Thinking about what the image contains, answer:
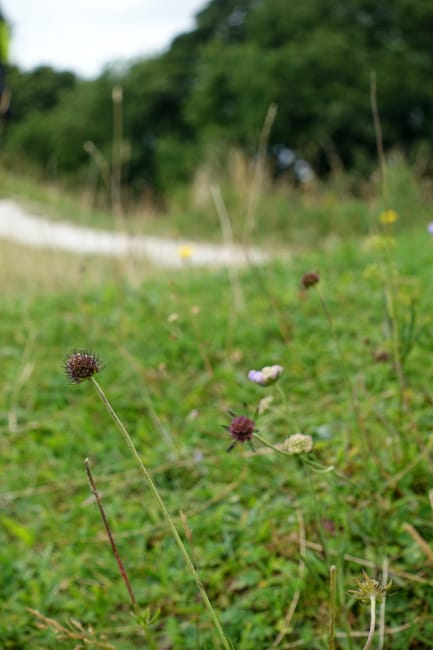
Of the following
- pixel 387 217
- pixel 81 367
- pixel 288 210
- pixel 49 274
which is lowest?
pixel 288 210

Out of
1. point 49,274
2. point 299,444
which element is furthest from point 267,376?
point 49,274

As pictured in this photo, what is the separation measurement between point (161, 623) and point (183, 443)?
0.59 meters

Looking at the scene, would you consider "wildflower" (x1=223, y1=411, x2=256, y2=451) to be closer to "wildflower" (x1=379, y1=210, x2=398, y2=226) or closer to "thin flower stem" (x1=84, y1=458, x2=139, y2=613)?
"thin flower stem" (x1=84, y1=458, x2=139, y2=613)

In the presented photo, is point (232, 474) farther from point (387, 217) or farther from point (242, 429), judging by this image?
point (242, 429)

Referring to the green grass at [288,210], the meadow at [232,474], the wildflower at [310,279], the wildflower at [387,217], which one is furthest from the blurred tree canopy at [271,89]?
the wildflower at [310,279]

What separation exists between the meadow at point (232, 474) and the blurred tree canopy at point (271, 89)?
15913 mm

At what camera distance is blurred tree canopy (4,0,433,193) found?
72.7 feet

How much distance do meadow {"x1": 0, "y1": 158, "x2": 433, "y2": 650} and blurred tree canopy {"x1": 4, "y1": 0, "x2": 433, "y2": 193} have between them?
15.9 m

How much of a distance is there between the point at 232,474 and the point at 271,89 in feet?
73.0

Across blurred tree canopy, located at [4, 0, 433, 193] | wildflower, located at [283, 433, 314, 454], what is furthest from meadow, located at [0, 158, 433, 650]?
blurred tree canopy, located at [4, 0, 433, 193]

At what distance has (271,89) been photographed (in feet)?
73.8

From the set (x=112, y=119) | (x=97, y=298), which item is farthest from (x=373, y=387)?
(x=112, y=119)

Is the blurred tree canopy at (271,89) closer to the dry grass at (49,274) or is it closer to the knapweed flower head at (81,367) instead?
the dry grass at (49,274)

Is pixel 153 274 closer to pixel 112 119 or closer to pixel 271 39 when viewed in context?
pixel 271 39
